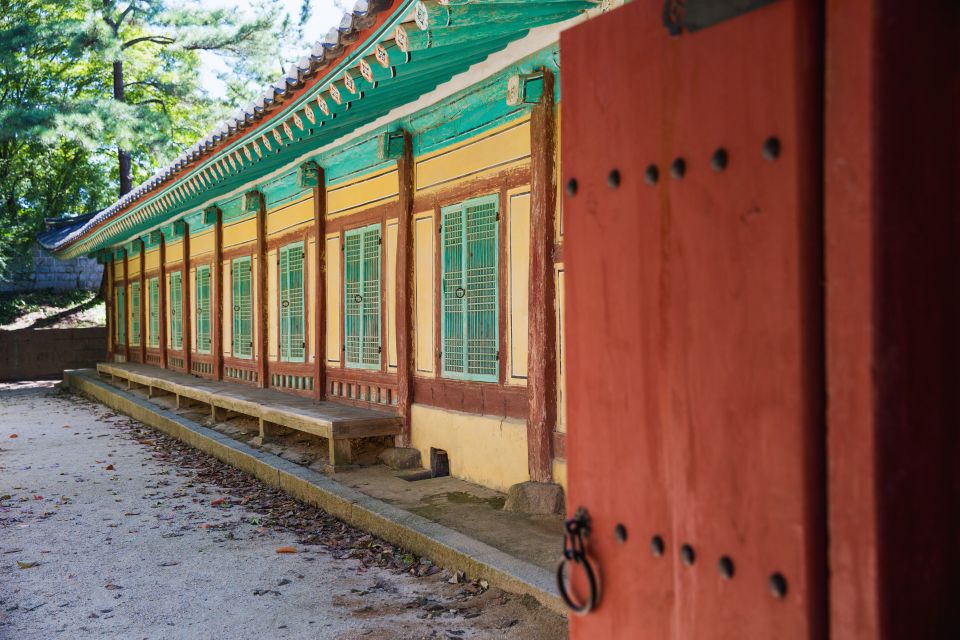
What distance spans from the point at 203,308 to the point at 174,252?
2.53m

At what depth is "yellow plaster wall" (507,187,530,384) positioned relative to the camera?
571 cm

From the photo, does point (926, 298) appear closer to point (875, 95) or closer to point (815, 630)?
point (875, 95)

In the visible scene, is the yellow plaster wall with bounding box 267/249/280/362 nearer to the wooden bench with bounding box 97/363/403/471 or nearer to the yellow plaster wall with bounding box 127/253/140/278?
the wooden bench with bounding box 97/363/403/471

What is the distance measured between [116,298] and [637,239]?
68.5 ft

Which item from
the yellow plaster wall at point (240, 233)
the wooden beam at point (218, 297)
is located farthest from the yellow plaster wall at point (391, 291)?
the wooden beam at point (218, 297)

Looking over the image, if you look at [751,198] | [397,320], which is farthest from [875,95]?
[397,320]

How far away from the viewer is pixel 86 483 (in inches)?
302

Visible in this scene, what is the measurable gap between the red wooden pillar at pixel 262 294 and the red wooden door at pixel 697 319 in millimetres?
9402

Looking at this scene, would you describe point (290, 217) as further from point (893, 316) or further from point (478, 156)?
point (893, 316)

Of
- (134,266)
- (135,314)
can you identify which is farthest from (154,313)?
(134,266)

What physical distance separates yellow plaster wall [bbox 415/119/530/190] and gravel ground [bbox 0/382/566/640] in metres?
2.87

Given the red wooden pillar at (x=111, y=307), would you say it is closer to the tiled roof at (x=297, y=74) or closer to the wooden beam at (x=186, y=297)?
the wooden beam at (x=186, y=297)


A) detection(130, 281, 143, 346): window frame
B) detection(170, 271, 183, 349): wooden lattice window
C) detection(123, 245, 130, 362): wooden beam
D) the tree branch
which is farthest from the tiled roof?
the tree branch

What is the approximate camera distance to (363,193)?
319 inches
